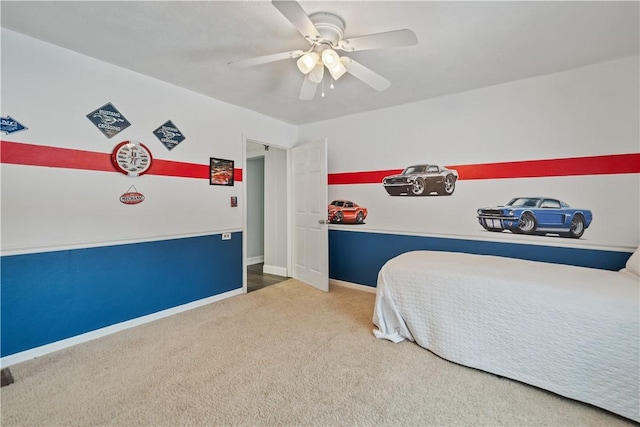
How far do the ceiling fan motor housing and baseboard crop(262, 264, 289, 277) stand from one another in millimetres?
3557

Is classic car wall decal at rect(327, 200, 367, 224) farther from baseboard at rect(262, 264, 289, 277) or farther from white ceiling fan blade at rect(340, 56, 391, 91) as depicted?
white ceiling fan blade at rect(340, 56, 391, 91)

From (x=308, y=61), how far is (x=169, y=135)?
6.24ft

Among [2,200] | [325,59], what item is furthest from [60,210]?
[325,59]

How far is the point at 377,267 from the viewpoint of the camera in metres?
3.79

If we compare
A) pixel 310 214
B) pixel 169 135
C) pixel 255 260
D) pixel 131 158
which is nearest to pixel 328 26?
pixel 169 135

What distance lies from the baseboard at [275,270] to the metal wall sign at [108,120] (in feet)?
9.81

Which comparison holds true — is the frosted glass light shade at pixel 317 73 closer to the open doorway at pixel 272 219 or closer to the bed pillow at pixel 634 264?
the open doorway at pixel 272 219

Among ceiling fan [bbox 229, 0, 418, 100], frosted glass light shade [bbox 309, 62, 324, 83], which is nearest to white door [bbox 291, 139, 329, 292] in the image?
frosted glass light shade [bbox 309, 62, 324, 83]

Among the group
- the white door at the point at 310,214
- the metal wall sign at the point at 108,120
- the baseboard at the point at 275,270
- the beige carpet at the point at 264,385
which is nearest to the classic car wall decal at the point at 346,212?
the white door at the point at 310,214

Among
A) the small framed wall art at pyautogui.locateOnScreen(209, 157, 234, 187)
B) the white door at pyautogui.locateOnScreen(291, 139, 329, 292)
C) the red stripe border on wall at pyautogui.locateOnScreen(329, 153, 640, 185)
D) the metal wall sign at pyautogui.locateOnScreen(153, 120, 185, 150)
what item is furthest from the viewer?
the white door at pyautogui.locateOnScreen(291, 139, 329, 292)

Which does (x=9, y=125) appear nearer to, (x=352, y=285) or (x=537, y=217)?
(x=352, y=285)

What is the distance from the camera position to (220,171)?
3.47 meters

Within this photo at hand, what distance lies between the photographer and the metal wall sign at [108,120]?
249 centimetres

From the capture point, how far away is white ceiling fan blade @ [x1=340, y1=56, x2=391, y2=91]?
197 centimetres
